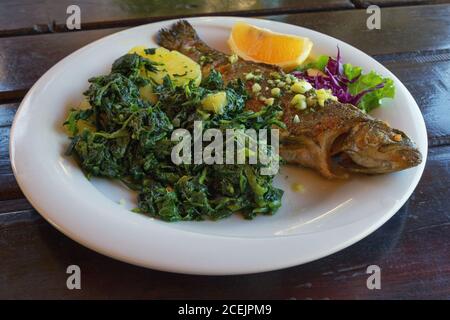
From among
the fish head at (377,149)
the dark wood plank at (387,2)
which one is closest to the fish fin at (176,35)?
the fish head at (377,149)

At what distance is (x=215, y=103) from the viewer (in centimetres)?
183

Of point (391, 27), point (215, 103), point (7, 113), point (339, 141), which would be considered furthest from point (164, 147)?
point (391, 27)

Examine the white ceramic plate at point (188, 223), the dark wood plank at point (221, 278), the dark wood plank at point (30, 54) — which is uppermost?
the dark wood plank at point (30, 54)

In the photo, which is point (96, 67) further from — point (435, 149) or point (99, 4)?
point (435, 149)

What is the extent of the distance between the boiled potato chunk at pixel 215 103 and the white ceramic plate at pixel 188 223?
0.36m

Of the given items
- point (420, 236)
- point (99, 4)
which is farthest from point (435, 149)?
point (99, 4)

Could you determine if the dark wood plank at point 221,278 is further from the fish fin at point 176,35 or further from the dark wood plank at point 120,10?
the dark wood plank at point 120,10

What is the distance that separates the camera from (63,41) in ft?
8.46

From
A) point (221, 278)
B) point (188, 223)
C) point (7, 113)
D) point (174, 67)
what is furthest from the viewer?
point (174, 67)

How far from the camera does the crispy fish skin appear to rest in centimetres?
A: 169

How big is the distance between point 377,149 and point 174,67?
987mm

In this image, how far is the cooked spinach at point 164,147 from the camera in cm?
162

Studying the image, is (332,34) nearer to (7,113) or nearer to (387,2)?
(387,2)

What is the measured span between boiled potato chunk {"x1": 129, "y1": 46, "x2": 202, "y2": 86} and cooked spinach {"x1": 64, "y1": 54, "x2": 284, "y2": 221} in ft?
0.29
